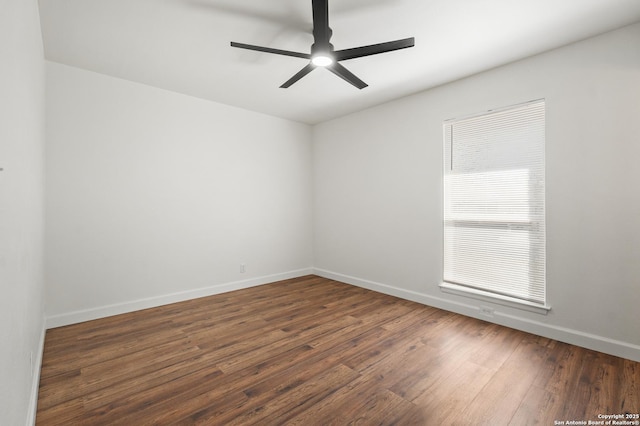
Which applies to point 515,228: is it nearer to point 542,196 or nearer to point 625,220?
point 542,196

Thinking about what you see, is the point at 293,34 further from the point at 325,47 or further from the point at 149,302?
the point at 149,302

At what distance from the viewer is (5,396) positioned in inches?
40.2

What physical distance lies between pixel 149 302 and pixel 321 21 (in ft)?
11.9

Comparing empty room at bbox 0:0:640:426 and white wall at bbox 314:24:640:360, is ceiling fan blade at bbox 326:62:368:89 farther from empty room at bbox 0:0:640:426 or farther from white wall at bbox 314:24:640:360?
white wall at bbox 314:24:640:360

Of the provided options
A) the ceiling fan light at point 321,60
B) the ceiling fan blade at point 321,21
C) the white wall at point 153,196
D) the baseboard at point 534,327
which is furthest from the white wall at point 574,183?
the white wall at point 153,196

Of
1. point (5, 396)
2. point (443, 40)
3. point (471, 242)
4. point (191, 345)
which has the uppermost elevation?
point (443, 40)

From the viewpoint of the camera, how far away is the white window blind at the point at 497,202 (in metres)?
2.89

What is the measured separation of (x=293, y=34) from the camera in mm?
2555

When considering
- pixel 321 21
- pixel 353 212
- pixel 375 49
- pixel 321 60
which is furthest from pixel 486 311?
pixel 321 21

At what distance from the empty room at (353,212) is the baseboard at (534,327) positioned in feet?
0.07

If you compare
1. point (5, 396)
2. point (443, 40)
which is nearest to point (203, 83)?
point (443, 40)

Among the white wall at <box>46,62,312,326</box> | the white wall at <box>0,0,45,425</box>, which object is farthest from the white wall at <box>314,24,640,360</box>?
the white wall at <box>0,0,45,425</box>

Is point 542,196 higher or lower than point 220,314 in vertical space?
higher

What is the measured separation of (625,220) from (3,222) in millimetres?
3959
